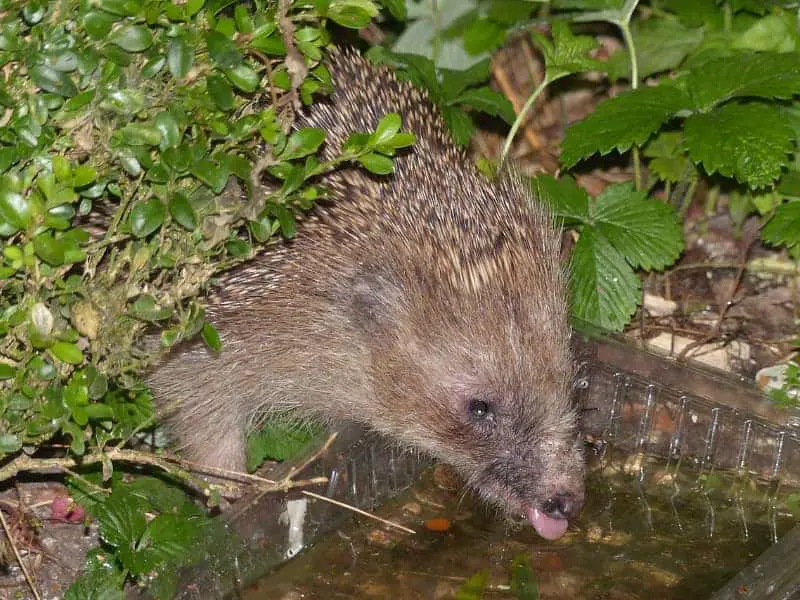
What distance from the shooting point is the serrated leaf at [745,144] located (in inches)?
164

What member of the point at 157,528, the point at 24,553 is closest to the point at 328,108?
the point at 157,528

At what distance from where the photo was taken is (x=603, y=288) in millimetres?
4445

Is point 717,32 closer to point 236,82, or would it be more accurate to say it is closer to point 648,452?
point 648,452

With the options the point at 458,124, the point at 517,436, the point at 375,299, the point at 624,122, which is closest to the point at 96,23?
the point at 375,299

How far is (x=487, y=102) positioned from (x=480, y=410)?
1.53 m

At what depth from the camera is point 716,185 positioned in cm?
551

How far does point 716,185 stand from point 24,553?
3421mm

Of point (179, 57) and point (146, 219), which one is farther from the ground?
point (179, 57)

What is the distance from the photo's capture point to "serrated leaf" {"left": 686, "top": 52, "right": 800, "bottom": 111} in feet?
14.0

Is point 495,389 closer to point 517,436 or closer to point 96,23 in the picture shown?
point 517,436

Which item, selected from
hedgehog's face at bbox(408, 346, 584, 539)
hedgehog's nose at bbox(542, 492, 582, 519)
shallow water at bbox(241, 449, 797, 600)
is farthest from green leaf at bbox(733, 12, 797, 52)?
hedgehog's nose at bbox(542, 492, 582, 519)

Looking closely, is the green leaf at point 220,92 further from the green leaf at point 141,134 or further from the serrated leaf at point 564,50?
the serrated leaf at point 564,50

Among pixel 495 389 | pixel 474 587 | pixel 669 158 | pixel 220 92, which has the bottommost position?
pixel 474 587

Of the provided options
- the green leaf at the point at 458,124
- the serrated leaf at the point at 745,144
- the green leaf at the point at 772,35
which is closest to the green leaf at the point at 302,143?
the green leaf at the point at 458,124
